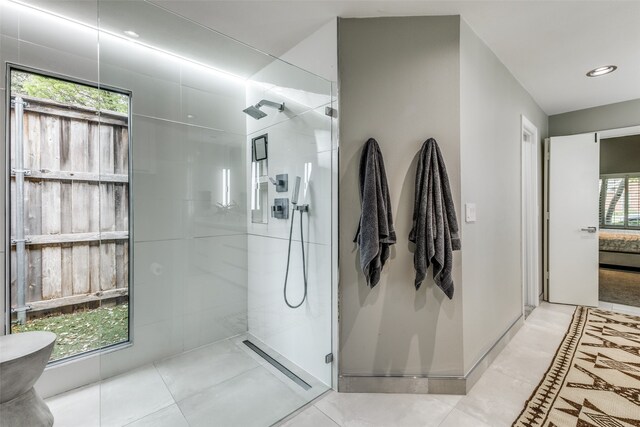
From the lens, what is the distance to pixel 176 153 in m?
1.76

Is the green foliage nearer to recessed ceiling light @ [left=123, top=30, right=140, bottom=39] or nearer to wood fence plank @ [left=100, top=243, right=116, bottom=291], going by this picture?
recessed ceiling light @ [left=123, top=30, right=140, bottom=39]

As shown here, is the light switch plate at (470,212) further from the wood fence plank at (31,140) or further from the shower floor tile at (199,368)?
the wood fence plank at (31,140)

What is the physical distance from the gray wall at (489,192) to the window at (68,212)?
2212 millimetres

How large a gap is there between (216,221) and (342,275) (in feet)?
3.05

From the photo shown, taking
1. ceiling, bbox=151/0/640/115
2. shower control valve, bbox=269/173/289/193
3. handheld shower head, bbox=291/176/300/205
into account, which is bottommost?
handheld shower head, bbox=291/176/300/205

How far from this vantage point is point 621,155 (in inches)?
222

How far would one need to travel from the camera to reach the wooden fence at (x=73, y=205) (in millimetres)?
1842

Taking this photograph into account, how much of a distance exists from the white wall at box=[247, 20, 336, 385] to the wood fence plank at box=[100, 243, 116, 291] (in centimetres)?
90

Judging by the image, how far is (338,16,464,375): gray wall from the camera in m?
1.85

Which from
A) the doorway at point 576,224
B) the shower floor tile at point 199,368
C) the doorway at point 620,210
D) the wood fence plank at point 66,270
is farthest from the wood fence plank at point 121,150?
the doorway at point 620,210

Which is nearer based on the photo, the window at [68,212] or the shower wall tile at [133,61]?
the shower wall tile at [133,61]

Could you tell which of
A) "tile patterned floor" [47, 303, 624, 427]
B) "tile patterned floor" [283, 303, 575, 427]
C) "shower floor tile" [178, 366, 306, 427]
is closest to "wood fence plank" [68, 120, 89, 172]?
"tile patterned floor" [47, 303, 624, 427]

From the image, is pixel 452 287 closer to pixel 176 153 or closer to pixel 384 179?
pixel 384 179

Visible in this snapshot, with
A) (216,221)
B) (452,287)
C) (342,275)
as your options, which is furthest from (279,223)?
(452,287)
